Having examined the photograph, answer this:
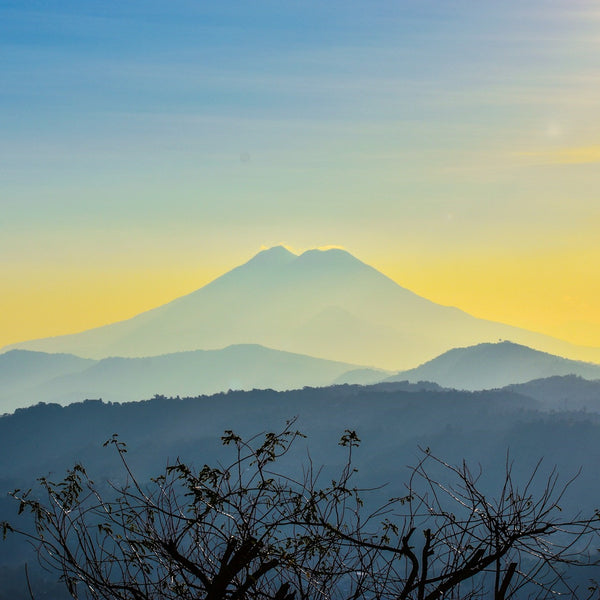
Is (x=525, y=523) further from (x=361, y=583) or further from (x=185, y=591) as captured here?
(x=185, y=591)

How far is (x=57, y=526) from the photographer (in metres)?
8.62

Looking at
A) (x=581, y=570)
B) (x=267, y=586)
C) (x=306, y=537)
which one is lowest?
(x=581, y=570)

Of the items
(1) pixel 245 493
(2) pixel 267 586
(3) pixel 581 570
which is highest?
(1) pixel 245 493

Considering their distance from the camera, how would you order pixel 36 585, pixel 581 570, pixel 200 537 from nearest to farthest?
pixel 200 537
pixel 581 570
pixel 36 585

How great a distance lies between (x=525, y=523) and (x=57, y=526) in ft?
16.5

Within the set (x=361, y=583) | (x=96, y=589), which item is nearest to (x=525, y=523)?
(x=361, y=583)

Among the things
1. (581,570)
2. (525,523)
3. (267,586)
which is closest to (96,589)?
(267,586)

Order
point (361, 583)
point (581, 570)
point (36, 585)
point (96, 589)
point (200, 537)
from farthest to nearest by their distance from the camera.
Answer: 1. point (36, 585)
2. point (581, 570)
3. point (200, 537)
4. point (96, 589)
5. point (361, 583)

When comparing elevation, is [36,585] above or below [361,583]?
below

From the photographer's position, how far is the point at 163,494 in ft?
30.5

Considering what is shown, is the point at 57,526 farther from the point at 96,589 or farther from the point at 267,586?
the point at 267,586

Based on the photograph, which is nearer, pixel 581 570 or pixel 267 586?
pixel 267 586

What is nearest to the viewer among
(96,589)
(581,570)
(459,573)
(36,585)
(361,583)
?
(459,573)

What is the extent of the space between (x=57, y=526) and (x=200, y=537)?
1.60m
